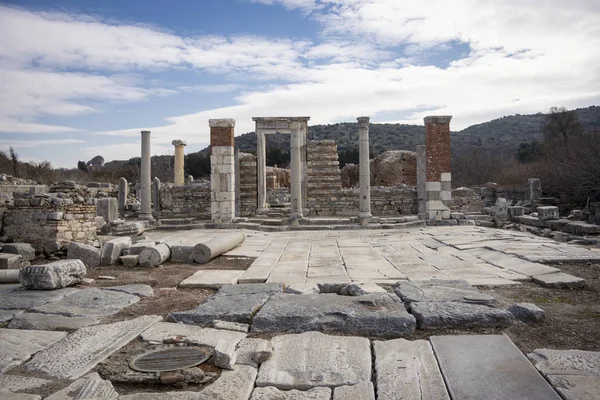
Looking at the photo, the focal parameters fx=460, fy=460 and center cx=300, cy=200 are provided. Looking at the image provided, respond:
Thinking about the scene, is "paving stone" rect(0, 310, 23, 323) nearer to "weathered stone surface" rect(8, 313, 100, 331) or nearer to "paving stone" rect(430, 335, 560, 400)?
"weathered stone surface" rect(8, 313, 100, 331)

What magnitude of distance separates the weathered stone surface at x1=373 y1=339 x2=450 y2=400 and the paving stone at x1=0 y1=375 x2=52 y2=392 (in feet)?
8.83

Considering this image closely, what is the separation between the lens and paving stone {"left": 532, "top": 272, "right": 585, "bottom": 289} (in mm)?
6535

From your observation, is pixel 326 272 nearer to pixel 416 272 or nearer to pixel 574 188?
pixel 416 272

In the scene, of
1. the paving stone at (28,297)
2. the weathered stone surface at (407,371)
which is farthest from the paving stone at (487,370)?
the paving stone at (28,297)

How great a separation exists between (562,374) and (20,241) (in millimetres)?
11053

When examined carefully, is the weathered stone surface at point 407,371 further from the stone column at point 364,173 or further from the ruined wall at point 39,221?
the stone column at point 364,173

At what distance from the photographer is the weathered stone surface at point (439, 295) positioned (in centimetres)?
540

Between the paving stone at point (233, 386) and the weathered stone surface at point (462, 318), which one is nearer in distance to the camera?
the paving stone at point (233, 386)

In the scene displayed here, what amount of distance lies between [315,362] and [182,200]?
19130 millimetres

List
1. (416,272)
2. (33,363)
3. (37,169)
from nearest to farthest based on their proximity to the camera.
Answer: (33,363)
(416,272)
(37,169)

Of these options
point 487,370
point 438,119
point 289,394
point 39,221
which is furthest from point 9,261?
point 438,119

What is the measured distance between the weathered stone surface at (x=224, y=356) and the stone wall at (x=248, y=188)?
1882 cm

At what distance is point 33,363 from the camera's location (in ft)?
13.3

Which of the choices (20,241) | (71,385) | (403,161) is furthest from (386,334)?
(403,161)
